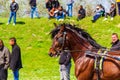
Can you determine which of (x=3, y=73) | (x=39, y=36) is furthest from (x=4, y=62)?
(x=39, y=36)

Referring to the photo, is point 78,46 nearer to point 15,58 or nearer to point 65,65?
point 65,65

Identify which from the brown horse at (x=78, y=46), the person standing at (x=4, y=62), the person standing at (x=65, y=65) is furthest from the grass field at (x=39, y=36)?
the brown horse at (x=78, y=46)

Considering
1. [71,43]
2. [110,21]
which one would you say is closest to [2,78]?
[71,43]

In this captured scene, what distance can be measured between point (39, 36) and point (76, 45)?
20.9m

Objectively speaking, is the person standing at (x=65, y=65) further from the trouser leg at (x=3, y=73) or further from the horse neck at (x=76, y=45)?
the horse neck at (x=76, y=45)

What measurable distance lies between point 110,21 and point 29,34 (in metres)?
6.82

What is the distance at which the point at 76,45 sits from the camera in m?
11.4

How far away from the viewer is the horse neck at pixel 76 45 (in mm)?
11352

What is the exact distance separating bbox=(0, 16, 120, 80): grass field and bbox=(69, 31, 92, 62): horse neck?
11.5m

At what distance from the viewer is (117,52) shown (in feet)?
34.9

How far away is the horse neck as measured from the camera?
11352 millimetres

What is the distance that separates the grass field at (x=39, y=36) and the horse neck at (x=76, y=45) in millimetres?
11540

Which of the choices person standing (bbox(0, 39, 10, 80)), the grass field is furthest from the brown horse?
the grass field

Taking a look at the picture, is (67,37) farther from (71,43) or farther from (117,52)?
(117,52)
